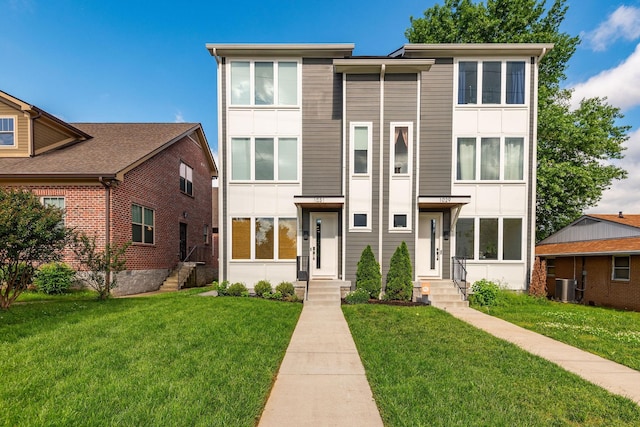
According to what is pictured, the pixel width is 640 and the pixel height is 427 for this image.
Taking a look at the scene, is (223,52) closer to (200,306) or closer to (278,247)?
(278,247)

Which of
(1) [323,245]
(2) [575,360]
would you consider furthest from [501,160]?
(2) [575,360]

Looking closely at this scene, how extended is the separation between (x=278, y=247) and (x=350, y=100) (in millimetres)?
5620

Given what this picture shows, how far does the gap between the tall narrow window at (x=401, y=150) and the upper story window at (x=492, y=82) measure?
8.48ft

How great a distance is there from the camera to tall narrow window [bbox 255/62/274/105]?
10.3m

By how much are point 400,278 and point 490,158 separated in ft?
18.2

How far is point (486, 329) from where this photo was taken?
645 cm

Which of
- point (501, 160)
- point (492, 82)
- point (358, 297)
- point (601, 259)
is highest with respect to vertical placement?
point (492, 82)

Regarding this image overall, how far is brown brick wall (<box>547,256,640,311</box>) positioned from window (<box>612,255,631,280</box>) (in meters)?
0.14

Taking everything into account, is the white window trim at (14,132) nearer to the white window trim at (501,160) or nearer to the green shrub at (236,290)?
the green shrub at (236,290)

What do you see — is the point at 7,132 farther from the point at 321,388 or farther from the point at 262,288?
the point at 321,388

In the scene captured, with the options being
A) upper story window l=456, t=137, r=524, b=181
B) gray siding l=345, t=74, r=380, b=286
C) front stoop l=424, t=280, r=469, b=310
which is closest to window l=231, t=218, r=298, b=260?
gray siding l=345, t=74, r=380, b=286

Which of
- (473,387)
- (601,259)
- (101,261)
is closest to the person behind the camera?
(473,387)

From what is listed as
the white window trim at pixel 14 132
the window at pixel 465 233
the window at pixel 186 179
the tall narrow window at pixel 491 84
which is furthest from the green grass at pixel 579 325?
the white window trim at pixel 14 132

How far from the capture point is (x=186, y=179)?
15.8 metres
